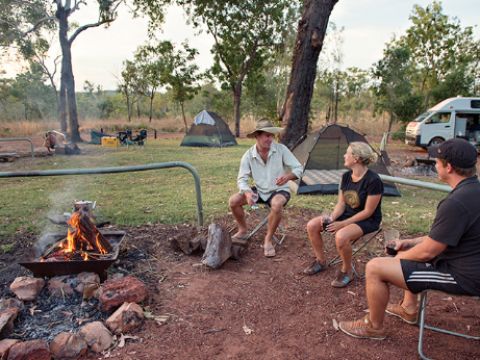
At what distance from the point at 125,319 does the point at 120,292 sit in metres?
0.29

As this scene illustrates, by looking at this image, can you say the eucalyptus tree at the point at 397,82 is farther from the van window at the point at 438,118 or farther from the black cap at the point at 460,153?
the black cap at the point at 460,153

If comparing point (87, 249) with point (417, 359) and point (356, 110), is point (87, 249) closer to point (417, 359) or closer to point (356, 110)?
point (417, 359)

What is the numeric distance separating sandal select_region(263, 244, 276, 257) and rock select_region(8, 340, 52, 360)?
2330 mm

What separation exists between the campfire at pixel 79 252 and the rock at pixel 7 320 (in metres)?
0.47

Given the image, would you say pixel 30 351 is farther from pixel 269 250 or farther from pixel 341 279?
pixel 341 279

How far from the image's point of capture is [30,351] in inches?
96.2

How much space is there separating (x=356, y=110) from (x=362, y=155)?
26.5 m

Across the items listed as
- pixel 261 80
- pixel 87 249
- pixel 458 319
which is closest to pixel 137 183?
pixel 87 249

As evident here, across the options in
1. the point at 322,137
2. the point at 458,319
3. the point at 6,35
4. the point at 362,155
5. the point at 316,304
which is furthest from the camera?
the point at 6,35

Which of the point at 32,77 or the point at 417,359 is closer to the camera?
the point at 417,359

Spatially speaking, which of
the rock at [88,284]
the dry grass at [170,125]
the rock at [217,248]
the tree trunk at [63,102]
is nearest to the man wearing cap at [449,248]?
the rock at [217,248]

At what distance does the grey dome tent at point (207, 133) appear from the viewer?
17047 millimetres

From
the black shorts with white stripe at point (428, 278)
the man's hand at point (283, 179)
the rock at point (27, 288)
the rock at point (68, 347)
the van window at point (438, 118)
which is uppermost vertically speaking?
the van window at point (438, 118)

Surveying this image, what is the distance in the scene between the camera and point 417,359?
2463mm
